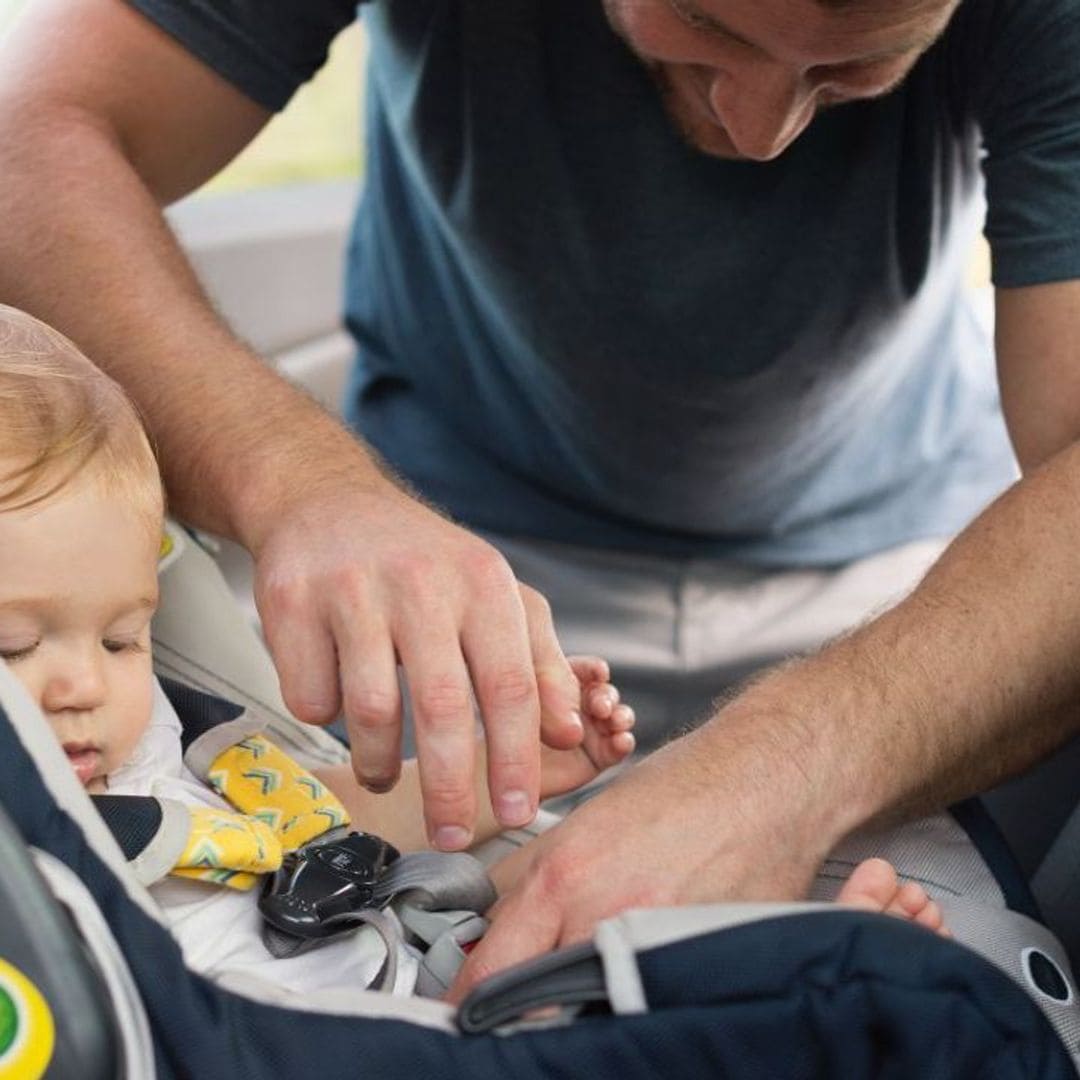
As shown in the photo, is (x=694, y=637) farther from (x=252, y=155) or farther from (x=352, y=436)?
(x=252, y=155)

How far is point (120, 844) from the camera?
934 mm

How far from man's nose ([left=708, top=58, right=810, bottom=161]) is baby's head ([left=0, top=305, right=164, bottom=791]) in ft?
1.63

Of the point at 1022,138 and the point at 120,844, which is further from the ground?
the point at 1022,138

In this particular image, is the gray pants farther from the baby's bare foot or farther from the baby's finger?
the baby's bare foot

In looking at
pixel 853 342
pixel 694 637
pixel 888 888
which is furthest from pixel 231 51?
pixel 888 888

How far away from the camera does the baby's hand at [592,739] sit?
45.4 inches

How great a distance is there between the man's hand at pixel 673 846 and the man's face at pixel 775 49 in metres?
0.45

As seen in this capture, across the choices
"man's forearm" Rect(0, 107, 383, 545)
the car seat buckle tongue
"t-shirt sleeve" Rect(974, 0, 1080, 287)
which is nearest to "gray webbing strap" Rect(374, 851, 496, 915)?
the car seat buckle tongue

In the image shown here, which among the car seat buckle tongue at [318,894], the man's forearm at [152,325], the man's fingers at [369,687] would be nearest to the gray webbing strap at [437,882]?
the car seat buckle tongue at [318,894]

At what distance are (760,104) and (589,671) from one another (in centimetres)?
42

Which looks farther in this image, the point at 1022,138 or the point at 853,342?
the point at 853,342

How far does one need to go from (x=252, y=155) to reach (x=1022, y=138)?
2.36m

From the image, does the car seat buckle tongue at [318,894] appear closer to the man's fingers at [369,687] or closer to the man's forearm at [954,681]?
the man's fingers at [369,687]

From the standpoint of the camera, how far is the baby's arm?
1.16 meters
